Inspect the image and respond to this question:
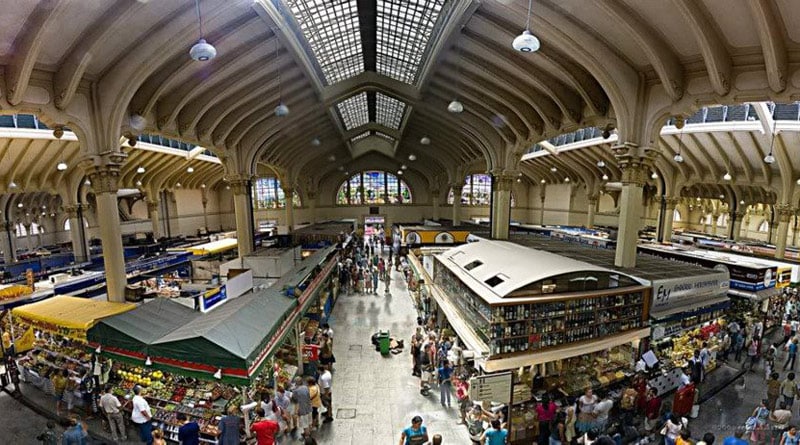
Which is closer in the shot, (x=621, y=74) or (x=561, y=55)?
(x=621, y=74)

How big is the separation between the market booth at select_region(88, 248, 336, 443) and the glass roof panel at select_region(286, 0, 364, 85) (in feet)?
27.9

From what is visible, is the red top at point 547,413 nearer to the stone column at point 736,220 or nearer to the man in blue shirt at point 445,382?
the man in blue shirt at point 445,382

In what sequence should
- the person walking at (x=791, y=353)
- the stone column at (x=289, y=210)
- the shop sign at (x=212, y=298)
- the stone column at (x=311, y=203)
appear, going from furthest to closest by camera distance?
the stone column at (x=311, y=203), the stone column at (x=289, y=210), the person walking at (x=791, y=353), the shop sign at (x=212, y=298)

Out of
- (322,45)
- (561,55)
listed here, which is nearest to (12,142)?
(322,45)

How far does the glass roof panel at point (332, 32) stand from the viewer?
10.6m

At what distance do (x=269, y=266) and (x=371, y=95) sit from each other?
13389mm

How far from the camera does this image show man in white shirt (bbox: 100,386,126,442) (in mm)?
6562

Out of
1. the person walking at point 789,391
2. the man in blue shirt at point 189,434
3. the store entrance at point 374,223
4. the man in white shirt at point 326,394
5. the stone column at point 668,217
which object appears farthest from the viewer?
the store entrance at point 374,223

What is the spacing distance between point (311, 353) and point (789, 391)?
11031 mm

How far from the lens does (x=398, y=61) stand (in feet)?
50.3

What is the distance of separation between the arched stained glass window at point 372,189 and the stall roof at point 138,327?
→ 98.5 feet

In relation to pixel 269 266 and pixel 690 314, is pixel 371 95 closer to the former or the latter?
pixel 269 266

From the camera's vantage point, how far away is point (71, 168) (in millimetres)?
18703

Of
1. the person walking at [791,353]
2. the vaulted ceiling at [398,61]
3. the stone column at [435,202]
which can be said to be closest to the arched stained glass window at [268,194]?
the stone column at [435,202]
